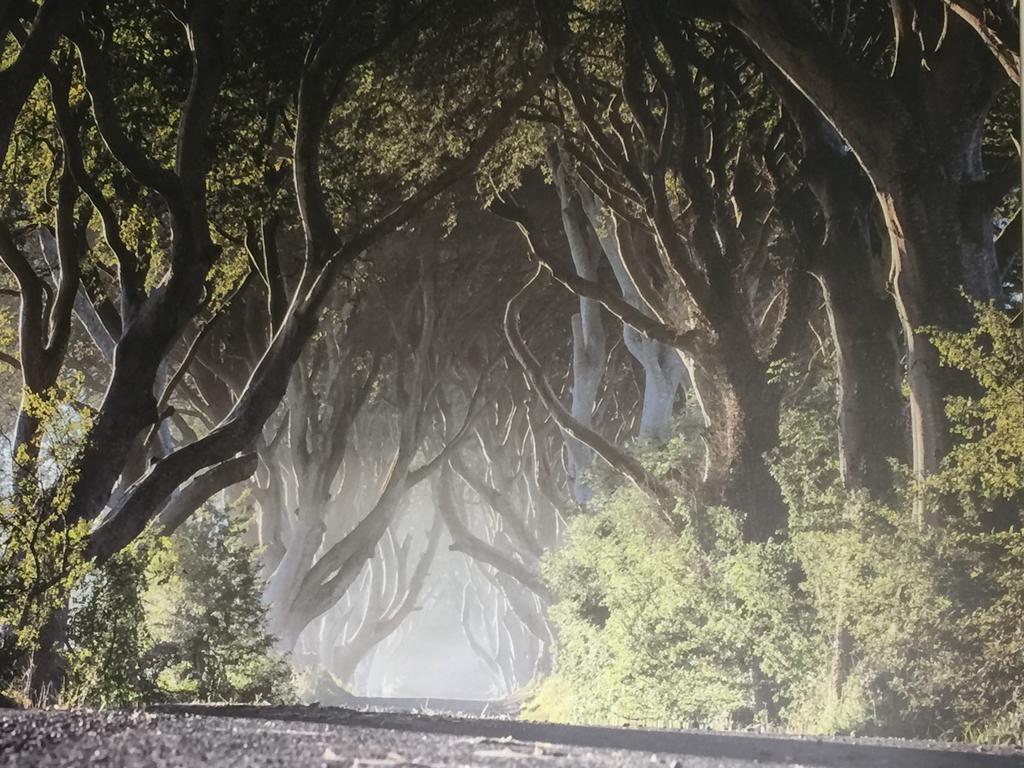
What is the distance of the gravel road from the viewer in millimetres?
3275

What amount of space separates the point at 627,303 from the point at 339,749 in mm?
6111

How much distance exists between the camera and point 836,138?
7840 mm

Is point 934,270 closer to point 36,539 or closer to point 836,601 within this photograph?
point 836,601

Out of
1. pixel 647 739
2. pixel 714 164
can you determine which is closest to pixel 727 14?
pixel 714 164

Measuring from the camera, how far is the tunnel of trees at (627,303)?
19.4ft

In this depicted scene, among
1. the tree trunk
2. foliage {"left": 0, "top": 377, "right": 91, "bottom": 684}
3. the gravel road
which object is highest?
the tree trunk

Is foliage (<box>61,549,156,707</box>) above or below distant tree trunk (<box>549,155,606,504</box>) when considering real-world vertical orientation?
below

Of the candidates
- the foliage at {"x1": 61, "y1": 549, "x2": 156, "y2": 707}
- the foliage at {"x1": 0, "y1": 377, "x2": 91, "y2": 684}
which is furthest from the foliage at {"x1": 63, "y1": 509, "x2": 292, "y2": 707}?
the foliage at {"x1": 0, "y1": 377, "x2": 91, "y2": 684}

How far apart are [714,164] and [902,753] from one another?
626cm

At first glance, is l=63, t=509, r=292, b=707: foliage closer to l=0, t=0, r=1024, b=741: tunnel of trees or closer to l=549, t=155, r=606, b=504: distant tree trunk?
l=0, t=0, r=1024, b=741: tunnel of trees

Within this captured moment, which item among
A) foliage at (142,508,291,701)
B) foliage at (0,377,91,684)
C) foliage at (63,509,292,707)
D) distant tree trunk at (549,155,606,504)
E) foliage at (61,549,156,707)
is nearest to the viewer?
foliage at (0,377,91,684)

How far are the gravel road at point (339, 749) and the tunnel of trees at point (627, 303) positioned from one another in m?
1.48

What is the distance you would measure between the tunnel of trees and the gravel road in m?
1.48

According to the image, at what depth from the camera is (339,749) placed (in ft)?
11.4
